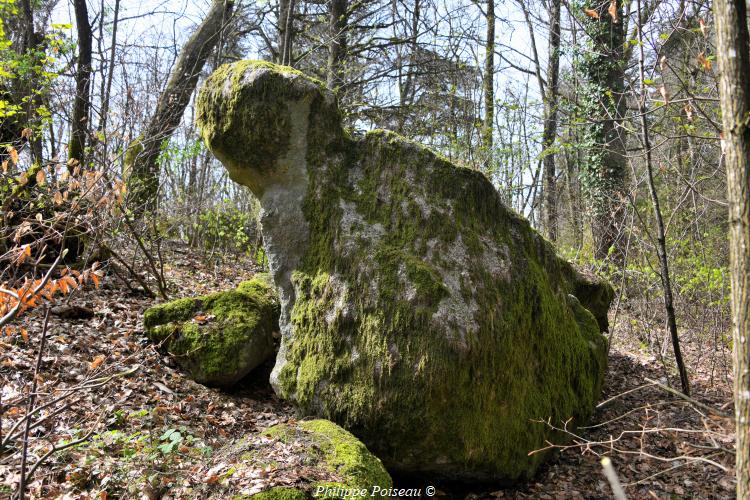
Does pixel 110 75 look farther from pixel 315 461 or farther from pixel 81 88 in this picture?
pixel 315 461

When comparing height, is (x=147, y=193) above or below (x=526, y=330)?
above

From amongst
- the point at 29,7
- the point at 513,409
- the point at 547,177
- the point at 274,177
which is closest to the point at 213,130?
the point at 274,177

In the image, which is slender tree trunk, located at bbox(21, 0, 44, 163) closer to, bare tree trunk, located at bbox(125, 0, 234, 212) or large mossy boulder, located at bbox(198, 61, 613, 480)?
bare tree trunk, located at bbox(125, 0, 234, 212)

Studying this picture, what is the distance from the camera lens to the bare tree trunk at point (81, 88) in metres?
7.91

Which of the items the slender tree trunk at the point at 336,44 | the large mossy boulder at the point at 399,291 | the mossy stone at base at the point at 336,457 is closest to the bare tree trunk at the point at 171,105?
the slender tree trunk at the point at 336,44

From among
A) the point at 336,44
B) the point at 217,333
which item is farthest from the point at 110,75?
the point at 217,333

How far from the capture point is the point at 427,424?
13.9 ft

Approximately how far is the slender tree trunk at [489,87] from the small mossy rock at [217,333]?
6.53 meters

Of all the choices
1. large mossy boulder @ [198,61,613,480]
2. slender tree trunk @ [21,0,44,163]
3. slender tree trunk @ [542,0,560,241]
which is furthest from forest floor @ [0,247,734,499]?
slender tree trunk @ [542,0,560,241]

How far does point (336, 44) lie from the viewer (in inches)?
437

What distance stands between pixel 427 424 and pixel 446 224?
5.90ft

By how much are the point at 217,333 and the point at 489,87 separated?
31.8 ft

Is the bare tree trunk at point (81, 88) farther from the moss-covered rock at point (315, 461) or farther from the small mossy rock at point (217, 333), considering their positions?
the moss-covered rock at point (315, 461)

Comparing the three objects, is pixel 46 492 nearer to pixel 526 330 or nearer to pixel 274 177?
pixel 274 177
